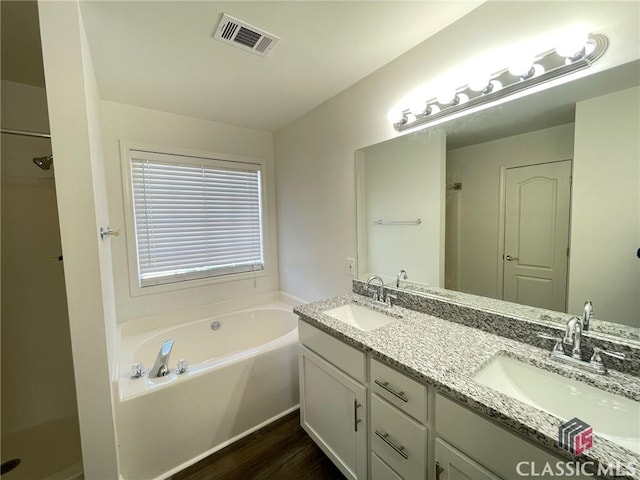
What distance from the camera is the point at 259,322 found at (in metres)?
2.78

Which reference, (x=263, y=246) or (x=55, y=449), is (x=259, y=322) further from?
(x=55, y=449)

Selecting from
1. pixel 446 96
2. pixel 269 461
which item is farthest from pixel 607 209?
pixel 269 461

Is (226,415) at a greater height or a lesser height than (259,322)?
lesser

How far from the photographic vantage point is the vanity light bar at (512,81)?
3.20 feet

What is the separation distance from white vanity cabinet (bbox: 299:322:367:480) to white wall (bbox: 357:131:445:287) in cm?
70

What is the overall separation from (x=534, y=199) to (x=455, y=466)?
3.68 feet

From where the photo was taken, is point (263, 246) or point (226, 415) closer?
point (226, 415)

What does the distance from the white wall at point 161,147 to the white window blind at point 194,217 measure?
0.36 feet

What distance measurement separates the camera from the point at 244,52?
60.2 inches

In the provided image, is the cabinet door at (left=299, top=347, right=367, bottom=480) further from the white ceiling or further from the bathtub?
the white ceiling

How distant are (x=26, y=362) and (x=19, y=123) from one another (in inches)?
64.1

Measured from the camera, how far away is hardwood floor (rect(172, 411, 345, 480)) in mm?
1509

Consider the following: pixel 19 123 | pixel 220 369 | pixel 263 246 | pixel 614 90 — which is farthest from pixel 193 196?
pixel 614 90

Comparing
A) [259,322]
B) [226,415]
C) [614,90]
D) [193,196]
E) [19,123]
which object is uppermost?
[19,123]
